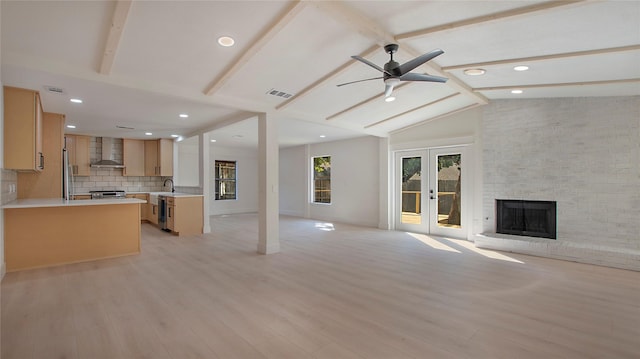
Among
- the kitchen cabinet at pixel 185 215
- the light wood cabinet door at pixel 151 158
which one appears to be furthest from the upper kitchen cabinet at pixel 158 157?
the kitchen cabinet at pixel 185 215

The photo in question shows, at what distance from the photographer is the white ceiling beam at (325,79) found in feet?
12.3

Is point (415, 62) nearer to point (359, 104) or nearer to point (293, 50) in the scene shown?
point (293, 50)

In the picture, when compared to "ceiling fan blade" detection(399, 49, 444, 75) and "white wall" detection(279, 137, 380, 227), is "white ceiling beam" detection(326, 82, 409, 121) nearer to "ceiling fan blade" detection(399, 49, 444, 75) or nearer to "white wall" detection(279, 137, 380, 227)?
"ceiling fan blade" detection(399, 49, 444, 75)

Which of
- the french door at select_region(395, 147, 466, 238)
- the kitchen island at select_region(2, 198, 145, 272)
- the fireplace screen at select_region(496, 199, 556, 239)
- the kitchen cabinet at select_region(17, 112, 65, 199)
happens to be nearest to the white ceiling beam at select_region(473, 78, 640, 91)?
the french door at select_region(395, 147, 466, 238)

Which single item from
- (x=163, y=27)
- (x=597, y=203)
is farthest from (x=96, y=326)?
(x=597, y=203)

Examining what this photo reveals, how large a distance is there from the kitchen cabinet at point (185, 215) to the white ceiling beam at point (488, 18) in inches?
230

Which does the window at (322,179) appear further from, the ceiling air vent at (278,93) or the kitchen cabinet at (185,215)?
the ceiling air vent at (278,93)

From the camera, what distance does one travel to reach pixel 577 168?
5.15 meters

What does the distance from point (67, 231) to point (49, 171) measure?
1.87m

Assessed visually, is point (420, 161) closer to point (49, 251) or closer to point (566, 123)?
point (566, 123)

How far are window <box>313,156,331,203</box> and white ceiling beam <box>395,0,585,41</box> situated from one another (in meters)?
6.48

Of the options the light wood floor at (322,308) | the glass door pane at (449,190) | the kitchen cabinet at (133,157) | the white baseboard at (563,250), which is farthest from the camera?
the kitchen cabinet at (133,157)

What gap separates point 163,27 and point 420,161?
6.04m

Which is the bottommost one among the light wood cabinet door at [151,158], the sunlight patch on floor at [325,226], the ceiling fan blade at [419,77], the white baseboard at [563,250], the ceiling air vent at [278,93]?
the sunlight patch on floor at [325,226]
